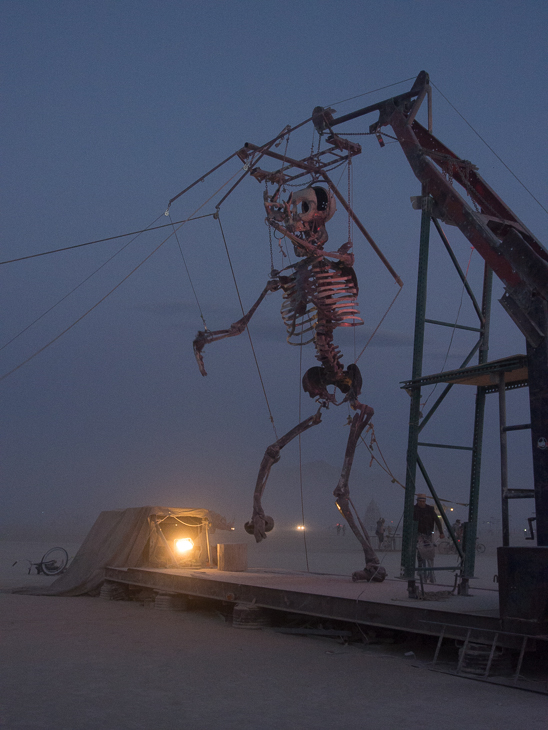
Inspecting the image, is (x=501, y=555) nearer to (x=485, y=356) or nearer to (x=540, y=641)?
(x=540, y=641)

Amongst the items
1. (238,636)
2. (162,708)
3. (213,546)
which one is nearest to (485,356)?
(238,636)

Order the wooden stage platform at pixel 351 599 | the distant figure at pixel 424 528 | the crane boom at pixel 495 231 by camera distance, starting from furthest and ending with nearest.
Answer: the distant figure at pixel 424 528, the wooden stage platform at pixel 351 599, the crane boom at pixel 495 231

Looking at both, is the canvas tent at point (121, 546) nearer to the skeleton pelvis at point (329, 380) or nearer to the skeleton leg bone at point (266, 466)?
the skeleton leg bone at point (266, 466)

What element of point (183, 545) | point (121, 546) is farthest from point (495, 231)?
point (121, 546)

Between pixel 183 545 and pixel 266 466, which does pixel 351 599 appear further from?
pixel 183 545

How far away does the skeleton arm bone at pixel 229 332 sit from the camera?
13.4m

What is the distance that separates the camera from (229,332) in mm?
13500

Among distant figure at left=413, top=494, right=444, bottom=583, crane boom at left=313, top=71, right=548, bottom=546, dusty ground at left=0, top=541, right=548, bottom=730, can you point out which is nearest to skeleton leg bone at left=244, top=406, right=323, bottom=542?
dusty ground at left=0, top=541, right=548, bottom=730

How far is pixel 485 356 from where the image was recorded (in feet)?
37.6

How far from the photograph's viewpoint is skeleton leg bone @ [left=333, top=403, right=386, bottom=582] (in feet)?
40.2

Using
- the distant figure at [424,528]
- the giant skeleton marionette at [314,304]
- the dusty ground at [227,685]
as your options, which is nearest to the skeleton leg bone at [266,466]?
the giant skeleton marionette at [314,304]

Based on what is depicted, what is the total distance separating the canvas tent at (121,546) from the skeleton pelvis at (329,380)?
4.91 meters

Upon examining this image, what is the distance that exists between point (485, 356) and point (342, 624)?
4918mm

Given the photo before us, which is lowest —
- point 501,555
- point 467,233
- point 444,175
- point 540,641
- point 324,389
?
point 540,641
